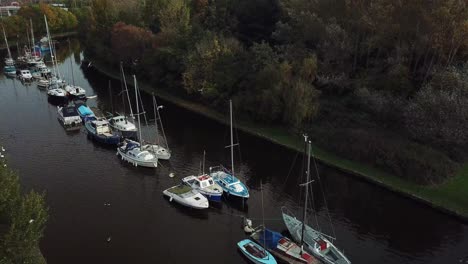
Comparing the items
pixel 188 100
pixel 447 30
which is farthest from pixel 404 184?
pixel 188 100

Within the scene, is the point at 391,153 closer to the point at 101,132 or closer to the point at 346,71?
the point at 346,71

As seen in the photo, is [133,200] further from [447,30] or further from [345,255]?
[447,30]

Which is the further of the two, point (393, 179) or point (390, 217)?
point (393, 179)

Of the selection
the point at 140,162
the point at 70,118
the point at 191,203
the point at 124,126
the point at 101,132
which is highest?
the point at 70,118

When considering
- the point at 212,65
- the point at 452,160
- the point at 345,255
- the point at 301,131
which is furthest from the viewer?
the point at 212,65

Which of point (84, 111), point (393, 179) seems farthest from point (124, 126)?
point (393, 179)

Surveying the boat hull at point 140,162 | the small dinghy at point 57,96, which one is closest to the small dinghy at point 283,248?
the boat hull at point 140,162
